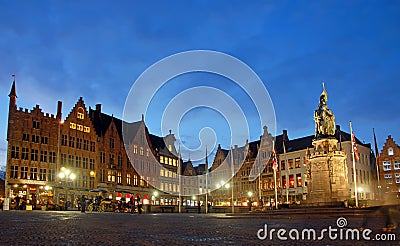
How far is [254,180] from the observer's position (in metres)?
73.8

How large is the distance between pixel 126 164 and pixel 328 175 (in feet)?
147

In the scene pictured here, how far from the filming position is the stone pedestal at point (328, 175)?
3086 centimetres

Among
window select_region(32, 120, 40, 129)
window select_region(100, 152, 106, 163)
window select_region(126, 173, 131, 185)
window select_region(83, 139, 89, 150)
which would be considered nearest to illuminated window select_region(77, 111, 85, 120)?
window select_region(83, 139, 89, 150)

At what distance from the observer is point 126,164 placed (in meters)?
69.6

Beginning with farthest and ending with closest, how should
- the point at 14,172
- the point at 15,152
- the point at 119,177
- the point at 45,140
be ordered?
the point at 119,177, the point at 45,140, the point at 15,152, the point at 14,172

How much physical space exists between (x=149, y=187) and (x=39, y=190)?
968 inches

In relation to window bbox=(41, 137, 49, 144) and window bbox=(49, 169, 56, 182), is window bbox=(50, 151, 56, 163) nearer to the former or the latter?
window bbox=(49, 169, 56, 182)

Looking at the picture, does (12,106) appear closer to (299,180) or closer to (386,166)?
(299,180)

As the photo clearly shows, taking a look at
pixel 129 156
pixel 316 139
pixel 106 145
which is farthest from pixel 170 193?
pixel 316 139

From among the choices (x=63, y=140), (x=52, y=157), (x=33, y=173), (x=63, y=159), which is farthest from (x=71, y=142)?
(x=33, y=173)

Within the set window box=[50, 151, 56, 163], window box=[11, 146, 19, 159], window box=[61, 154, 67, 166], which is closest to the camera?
window box=[11, 146, 19, 159]

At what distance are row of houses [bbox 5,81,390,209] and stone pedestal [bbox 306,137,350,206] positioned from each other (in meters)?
12.1

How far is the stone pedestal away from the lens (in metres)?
30.9

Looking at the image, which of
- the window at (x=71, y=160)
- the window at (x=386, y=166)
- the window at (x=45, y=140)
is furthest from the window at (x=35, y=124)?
the window at (x=386, y=166)
